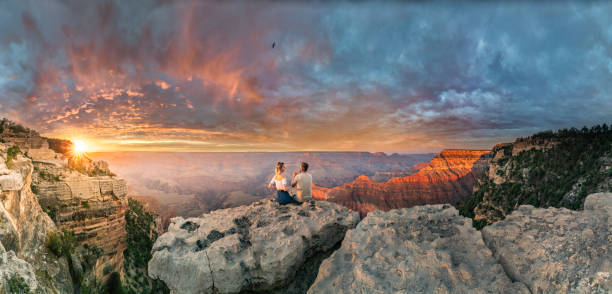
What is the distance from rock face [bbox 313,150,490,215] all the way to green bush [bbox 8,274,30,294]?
253 feet

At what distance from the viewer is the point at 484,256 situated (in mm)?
3025

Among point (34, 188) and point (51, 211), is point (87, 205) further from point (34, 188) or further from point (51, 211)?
point (34, 188)

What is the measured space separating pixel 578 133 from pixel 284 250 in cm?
3788

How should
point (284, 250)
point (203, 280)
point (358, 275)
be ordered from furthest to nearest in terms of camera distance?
point (284, 250)
point (203, 280)
point (358, 275)

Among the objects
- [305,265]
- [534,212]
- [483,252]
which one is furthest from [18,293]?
[534,212]

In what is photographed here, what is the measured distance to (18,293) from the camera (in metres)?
3.55

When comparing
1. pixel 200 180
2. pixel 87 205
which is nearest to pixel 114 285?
pixel 87 205

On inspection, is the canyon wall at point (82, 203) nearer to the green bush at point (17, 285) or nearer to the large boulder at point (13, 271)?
the large boulder at point (13, 271)

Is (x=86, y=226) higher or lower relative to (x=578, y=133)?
lower

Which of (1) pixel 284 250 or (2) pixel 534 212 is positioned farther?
(1) pixel 284 250

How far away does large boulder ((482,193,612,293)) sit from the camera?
6.81 feet

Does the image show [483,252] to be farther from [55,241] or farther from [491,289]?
[55,241]

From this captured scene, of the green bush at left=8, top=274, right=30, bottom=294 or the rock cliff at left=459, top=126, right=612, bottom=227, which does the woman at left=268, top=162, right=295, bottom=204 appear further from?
the rock cliff at left=459, top=126, right=612, bottom=227

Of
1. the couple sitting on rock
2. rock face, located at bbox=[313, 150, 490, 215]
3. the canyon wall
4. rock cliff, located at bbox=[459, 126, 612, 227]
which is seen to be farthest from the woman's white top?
rock face, located at bbox=[313, 150, 490, 215]
